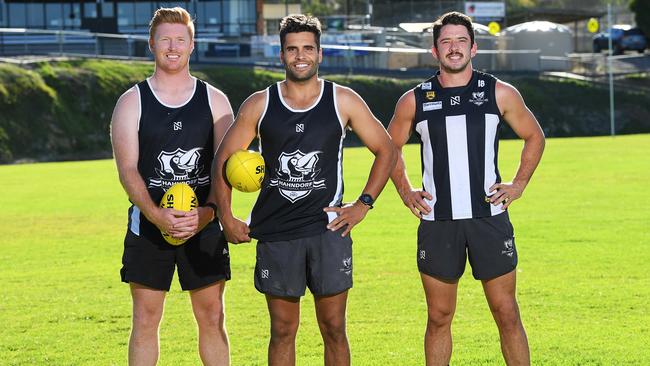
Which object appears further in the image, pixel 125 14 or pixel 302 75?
pixel 125 14

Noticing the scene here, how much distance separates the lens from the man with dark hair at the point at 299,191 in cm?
751

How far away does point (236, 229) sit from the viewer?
7551mm

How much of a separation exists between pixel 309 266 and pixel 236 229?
19.6 inches

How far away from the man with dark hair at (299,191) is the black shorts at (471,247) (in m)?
0.63

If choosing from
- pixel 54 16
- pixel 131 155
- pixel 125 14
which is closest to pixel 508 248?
pixel 131 155

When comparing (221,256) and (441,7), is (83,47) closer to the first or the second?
(441,7)

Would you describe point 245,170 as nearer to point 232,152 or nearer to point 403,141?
point 232,152

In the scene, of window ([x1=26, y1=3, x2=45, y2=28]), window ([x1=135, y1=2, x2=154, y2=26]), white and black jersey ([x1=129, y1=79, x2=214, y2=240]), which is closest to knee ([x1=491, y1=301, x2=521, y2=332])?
white and black jersey ([x1=129, y1=79, x2=214, y2=240])

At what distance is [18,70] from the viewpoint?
154 feet

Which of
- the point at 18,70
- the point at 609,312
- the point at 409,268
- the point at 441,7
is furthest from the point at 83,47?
the point at 609,312

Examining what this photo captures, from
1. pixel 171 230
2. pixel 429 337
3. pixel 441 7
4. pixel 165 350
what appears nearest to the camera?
pixel 171 230

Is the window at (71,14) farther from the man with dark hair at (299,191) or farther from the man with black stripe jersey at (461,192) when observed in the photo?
the man with dark hair at (299,191)

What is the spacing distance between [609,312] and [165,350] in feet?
13.4

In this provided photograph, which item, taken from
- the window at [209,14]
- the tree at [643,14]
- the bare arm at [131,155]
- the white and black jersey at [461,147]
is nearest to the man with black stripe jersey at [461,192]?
the white and black jersey at [461,147]
